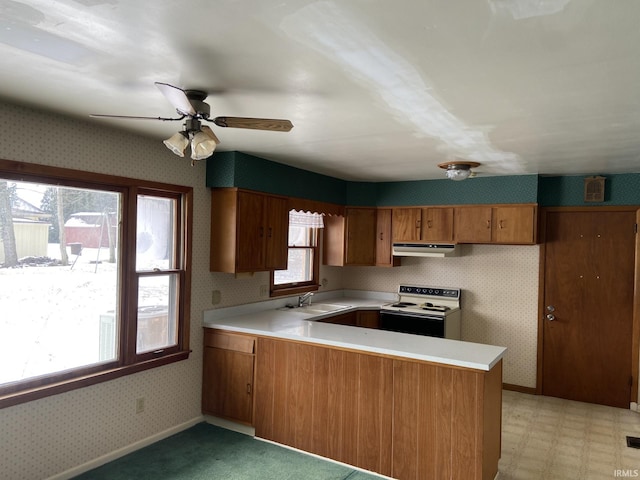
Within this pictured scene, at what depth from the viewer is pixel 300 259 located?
5.27 m

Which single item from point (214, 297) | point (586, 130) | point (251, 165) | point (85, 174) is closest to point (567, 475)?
point (586, 130)

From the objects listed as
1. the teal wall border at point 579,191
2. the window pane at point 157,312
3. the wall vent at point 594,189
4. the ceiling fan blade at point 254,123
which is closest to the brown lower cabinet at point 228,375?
the window pane at point 157,312

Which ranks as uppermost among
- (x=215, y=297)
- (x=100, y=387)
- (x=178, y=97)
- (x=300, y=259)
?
(x=178, y=97)

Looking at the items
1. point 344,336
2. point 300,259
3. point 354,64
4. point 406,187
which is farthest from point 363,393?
point 406,187

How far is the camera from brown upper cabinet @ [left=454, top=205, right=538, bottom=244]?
4.58m

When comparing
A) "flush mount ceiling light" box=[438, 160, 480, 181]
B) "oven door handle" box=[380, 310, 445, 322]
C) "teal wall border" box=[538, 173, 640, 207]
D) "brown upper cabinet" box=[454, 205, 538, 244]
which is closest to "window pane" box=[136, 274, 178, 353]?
"oven door handle" box=[380, 310, 445, 322]

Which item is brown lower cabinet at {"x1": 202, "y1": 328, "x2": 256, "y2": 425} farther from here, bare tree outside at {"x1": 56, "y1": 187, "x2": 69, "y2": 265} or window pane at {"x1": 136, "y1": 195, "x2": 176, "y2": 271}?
bare tree outside at {"x1": 56, "y1": 187, "x2": 69, "y2": 265}

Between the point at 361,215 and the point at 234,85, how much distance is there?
137 inches

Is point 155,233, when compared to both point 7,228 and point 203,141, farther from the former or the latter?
point 203,141

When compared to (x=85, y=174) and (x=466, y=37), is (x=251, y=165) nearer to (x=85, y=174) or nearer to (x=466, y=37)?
(x=85, y=174)

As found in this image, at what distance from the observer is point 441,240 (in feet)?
16.6

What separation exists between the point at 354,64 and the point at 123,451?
10.1 ft

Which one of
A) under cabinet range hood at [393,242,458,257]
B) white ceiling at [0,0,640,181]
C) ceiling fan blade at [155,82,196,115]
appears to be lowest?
under cabinet range hood at [393,242,458,257]

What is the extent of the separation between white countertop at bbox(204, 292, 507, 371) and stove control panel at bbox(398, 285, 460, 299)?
1205mm
